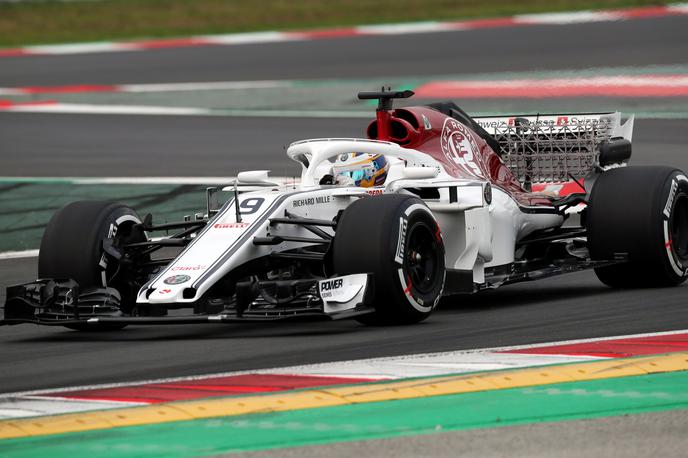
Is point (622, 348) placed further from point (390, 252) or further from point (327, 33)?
point (327, 33)

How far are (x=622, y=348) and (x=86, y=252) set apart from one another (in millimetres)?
3892

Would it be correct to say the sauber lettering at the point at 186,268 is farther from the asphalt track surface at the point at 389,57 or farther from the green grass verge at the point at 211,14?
the green grass verge at the point at 211,14

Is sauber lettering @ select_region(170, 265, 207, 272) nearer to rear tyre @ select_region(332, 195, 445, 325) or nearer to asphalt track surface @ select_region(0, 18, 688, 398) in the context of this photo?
asphalt track surface @ select_region(0, 18, 688, 398)

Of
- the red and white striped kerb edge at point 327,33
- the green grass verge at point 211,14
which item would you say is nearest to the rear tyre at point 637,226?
the red and white striped kerb edge at point 327,33

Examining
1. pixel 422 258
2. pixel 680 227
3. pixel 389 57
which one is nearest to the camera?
pixel 422 258

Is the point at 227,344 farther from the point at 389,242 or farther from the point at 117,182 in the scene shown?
the point at 117,182

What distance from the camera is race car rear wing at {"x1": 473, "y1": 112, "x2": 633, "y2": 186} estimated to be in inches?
489

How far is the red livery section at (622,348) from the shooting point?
8250mm

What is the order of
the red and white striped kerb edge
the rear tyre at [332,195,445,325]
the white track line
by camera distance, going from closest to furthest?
the white track line
the rear tyre at [332,195,445,325]
the red and white striped kerb edge

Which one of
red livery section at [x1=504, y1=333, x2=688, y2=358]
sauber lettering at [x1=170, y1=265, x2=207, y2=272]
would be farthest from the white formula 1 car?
red livery section at [x1=504, y1=333, x2=688, y2=358]

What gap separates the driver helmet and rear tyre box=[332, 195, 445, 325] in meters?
1.09

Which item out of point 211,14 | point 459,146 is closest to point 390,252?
point 459,146

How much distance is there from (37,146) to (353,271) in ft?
40.9

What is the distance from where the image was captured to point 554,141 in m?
12.6
